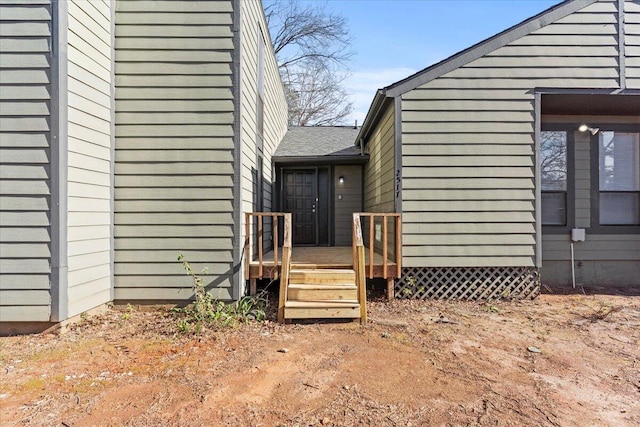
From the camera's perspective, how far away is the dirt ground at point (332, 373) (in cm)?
229

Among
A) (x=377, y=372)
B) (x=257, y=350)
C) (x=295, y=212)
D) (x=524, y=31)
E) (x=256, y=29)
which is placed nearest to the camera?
(x=377, y=372)

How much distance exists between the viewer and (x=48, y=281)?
3.60 m

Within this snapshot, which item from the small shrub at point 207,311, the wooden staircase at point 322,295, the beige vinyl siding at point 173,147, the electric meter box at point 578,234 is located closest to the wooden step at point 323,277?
the wooden staircase at point 322,295

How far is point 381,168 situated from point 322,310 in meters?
3.22

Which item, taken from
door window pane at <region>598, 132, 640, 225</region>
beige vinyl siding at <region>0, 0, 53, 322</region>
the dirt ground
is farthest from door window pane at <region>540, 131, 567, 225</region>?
beige vinyl siding at <region>0, 0, 53, 322</region>

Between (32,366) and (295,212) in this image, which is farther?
(295,212)

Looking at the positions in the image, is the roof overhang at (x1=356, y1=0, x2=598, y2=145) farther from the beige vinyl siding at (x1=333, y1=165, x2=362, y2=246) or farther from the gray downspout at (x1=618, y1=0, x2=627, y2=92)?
the beige vinyl siding at (x1=333, y1=165, x2=362, y2=246)

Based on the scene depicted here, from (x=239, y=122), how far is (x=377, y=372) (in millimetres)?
3405

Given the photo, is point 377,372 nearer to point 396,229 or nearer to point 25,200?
point 396,229

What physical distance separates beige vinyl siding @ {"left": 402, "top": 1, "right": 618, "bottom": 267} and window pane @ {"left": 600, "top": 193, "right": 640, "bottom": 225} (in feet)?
6.74

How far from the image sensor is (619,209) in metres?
6.10

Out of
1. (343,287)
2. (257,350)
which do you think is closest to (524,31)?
(343,287)

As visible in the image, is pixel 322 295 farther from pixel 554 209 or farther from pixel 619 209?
pixel 619 209

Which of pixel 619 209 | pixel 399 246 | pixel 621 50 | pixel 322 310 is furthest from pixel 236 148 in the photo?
pixel 619 209
